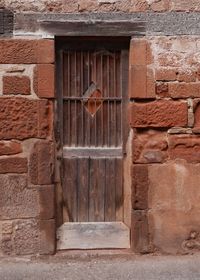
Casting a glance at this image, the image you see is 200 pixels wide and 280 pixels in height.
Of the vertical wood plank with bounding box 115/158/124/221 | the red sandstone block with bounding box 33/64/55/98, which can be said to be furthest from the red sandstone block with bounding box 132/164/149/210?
the red sandstone block with bounding box 33/64/55/98

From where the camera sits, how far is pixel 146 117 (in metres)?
4.83

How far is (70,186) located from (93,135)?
1.90 feet

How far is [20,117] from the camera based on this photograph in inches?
187

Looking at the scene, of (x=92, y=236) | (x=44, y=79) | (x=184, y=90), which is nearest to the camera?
(x=44, y=79)

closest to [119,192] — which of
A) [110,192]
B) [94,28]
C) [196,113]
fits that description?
[110,192]

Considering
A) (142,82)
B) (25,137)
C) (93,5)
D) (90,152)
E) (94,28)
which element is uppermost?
(93,5)

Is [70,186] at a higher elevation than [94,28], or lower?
lower

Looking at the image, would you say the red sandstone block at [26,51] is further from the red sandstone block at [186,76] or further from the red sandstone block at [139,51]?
the red sandstone block at [186,76]

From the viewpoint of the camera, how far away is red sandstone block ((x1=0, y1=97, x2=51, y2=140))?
15.6 ft

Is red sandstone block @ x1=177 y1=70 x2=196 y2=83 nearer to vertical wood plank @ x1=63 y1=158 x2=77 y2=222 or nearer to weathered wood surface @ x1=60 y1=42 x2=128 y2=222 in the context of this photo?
weathered wood surface @ x1=60 y1=42 x2=128 y2=222

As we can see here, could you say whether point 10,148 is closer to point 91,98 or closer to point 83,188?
point 83,188

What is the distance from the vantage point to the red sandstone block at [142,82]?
4.81 metres

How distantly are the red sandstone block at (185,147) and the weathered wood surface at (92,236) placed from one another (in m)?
0.93

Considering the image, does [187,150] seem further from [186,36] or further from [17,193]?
[17,193]
